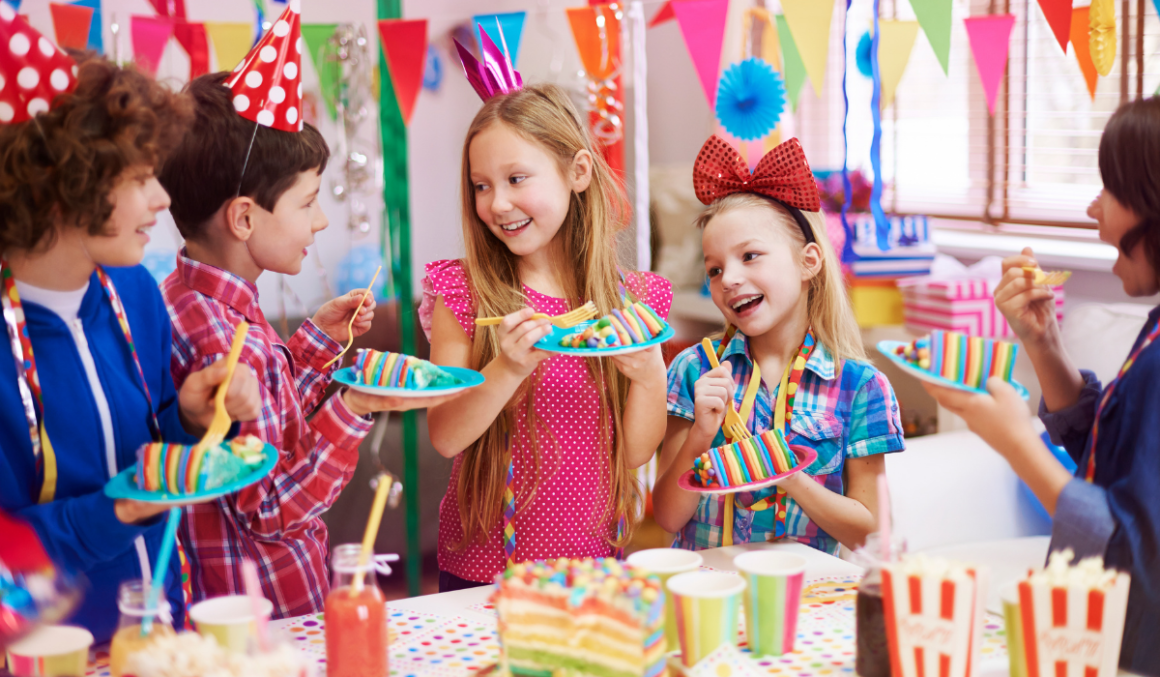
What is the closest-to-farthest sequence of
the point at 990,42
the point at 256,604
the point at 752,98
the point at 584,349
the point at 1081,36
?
the point at 256,604
the point at 584,349
the point at 1081,36
the point at 752,98
the point at 990,42

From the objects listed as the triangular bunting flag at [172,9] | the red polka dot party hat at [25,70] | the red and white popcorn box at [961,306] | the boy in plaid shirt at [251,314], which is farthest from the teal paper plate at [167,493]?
the red and white popcorn box at [961,306]

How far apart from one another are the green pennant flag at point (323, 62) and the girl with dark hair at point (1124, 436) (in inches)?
75.5

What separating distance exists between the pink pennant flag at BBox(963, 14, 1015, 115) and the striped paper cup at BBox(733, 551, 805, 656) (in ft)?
4.61

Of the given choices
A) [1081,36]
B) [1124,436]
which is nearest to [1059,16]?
[1081,36]

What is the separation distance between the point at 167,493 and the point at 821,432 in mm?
1062

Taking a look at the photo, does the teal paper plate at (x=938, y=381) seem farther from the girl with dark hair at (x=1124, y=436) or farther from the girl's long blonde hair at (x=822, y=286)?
the girl's long blonde hair at (x=822, y=286)

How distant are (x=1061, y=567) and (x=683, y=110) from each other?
3965 millimetres

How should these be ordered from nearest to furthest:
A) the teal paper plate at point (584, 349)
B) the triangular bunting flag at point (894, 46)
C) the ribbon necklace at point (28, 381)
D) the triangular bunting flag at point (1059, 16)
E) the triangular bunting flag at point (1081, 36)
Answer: the ribbon necklace at point (28, 381), the teal paper plate at point (584, 349), the triangular bunting flag at point (1059, 16), the triangular bunting flag at point (1081, 36), the triangular bunting flag at point (894, 46)

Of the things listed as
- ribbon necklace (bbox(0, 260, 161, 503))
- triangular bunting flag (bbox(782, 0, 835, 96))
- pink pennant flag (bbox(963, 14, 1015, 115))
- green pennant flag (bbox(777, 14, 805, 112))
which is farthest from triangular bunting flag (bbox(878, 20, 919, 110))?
ribbon necklace (bbox(0, 260, 161, 503))

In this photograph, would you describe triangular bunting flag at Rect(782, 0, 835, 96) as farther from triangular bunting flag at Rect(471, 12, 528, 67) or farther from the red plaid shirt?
the red plaid shirt

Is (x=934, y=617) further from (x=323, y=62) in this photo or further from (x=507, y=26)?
(x=323, y=62)

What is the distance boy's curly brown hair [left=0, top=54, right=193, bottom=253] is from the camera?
1.13 metres

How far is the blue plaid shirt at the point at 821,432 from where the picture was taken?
5.50 ft

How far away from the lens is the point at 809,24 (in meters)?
2.07
